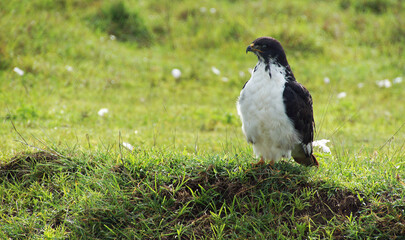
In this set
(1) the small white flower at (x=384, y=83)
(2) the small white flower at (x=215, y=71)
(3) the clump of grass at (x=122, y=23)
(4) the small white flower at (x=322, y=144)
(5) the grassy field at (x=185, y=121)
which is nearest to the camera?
(5) the grassy field at (x=185, y=121)

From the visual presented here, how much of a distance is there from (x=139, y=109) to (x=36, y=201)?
11.7 feet

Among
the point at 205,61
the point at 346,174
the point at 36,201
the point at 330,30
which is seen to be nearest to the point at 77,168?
the point at 36,201

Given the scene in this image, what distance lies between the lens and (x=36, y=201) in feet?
14.6

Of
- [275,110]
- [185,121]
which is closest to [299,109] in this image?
[275,110]

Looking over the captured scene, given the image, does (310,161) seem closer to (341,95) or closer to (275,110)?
(275,110)

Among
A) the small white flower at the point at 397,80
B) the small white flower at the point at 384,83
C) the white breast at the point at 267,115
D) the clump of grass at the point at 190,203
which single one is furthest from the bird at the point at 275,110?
the small white flower at the point at 397,80

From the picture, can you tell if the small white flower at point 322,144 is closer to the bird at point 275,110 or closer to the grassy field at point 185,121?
the grassy field at point 185,121

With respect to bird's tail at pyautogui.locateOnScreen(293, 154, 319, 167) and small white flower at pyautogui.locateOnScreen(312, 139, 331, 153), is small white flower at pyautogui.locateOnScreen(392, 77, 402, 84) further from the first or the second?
bird's tail at pyautogui.locateOnScreen(293, 154, 319, 167)

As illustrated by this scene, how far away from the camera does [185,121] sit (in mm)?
7523

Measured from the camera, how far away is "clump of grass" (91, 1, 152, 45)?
411 inches

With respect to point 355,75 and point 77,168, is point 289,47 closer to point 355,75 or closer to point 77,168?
point 355,75

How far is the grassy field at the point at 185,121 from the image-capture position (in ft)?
13.7

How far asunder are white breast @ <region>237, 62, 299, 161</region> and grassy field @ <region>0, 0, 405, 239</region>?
0.21 meters

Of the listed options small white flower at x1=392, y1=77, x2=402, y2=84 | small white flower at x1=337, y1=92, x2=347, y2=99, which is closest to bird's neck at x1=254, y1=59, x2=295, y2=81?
small white flower at x1=337, y1=92, x2=347, y2=99
